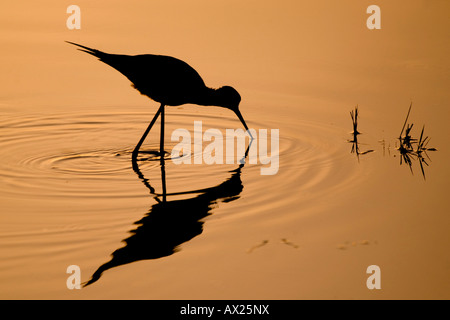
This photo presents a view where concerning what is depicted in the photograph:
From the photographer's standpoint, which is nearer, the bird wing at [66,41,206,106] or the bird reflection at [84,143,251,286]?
the bird reflection at [84,143,251,286]

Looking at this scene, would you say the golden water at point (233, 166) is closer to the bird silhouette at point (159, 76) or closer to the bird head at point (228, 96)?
the bird head at point (228, 96)

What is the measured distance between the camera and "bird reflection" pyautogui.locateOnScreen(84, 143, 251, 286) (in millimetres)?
6031

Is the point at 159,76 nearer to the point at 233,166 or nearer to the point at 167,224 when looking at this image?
the point at 233,166

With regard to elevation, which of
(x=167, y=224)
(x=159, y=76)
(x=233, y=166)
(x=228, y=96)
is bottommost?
(x=167, y=224)

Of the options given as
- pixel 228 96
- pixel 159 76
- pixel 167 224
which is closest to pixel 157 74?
pixel 159 76

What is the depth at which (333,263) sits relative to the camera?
6078mm

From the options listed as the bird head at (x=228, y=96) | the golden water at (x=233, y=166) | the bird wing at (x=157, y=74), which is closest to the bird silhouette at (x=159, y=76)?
the bird wing at (x=157, y=74)

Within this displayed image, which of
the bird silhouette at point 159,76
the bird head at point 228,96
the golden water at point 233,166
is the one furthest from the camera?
the bird head at point 228,96

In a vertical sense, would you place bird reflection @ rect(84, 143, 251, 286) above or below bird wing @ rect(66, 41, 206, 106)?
below

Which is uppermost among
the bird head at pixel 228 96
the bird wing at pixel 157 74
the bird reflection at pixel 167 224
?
the bird wing at pixel 157 74

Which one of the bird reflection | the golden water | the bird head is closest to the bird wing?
the bird head

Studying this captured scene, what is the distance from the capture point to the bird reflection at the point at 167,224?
237 inches

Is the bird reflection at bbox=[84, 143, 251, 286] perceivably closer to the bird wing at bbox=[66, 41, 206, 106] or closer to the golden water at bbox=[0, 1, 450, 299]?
the golden water at bbox=[0, 1, 450, 299]

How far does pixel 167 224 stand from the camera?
670 centimetres
